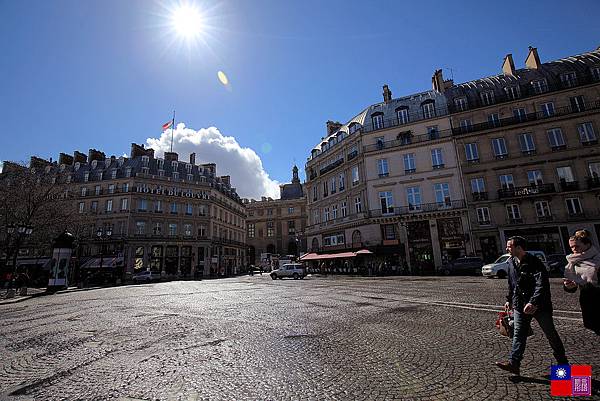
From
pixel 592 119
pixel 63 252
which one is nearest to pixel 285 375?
pixel 63 252

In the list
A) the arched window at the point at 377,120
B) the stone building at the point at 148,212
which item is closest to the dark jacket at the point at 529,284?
the arched window at the point at 377,120

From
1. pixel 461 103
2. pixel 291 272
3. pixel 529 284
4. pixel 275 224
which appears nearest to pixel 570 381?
pixel 529 284

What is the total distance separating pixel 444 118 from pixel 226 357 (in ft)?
119

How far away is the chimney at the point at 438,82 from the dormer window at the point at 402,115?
5.17m

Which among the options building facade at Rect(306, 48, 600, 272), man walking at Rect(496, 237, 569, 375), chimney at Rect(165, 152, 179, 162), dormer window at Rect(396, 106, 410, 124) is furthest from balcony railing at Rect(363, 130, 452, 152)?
chimney at Rect(165, 152, 179, 162)

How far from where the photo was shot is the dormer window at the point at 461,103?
111 feet

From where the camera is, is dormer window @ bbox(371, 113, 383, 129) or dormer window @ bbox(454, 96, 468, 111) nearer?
dormer window @ bbox(454, 96, 468, 111)

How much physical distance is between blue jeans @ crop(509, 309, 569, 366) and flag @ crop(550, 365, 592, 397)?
0.54ft

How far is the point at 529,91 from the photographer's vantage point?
31.8m

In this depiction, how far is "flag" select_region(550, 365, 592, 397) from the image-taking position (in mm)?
2955

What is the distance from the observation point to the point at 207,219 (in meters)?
51.8

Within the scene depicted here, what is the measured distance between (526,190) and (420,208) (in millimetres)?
9689

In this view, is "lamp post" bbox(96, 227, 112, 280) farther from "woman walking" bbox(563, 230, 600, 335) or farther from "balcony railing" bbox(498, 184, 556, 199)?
"woman walking" bbox(563, 230, 600, 335)

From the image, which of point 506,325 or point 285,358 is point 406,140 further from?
point 285,358
